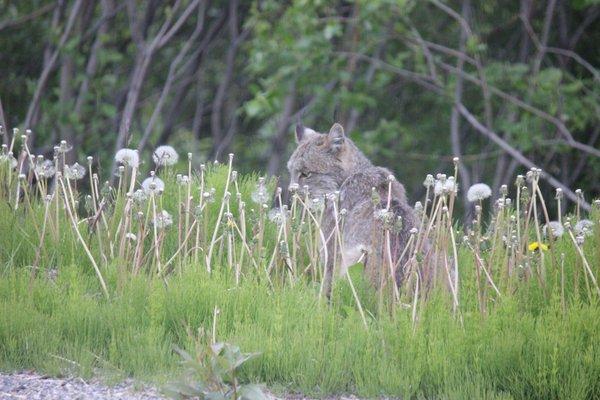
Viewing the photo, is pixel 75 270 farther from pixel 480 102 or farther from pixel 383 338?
pixel 480 102

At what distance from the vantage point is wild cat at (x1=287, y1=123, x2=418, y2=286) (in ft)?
17.4

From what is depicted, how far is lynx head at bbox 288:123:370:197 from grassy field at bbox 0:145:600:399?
141cm

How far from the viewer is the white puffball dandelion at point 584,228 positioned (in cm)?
566

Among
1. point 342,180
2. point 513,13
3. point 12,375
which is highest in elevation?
point 513,13

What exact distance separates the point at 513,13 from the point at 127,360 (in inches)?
430

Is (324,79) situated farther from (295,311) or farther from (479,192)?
(295,311)

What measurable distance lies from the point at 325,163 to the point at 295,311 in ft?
8.61

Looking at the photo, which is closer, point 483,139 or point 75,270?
point 75,270

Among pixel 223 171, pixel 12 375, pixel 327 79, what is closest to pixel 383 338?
pixel 12 375

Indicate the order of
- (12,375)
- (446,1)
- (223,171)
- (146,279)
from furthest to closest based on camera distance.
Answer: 1. (446,1)
2. (223,171)
3. (146,279)
4. (12,375)

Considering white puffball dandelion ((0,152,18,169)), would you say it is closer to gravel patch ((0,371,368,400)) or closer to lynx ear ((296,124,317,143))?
gravel patch ((0,371,368,400))

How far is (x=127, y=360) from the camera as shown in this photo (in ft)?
15.1

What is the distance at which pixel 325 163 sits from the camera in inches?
293

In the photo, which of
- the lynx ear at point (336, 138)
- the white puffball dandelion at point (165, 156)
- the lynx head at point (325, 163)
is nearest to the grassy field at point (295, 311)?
the white puffball dandelion at point (165, 156)
